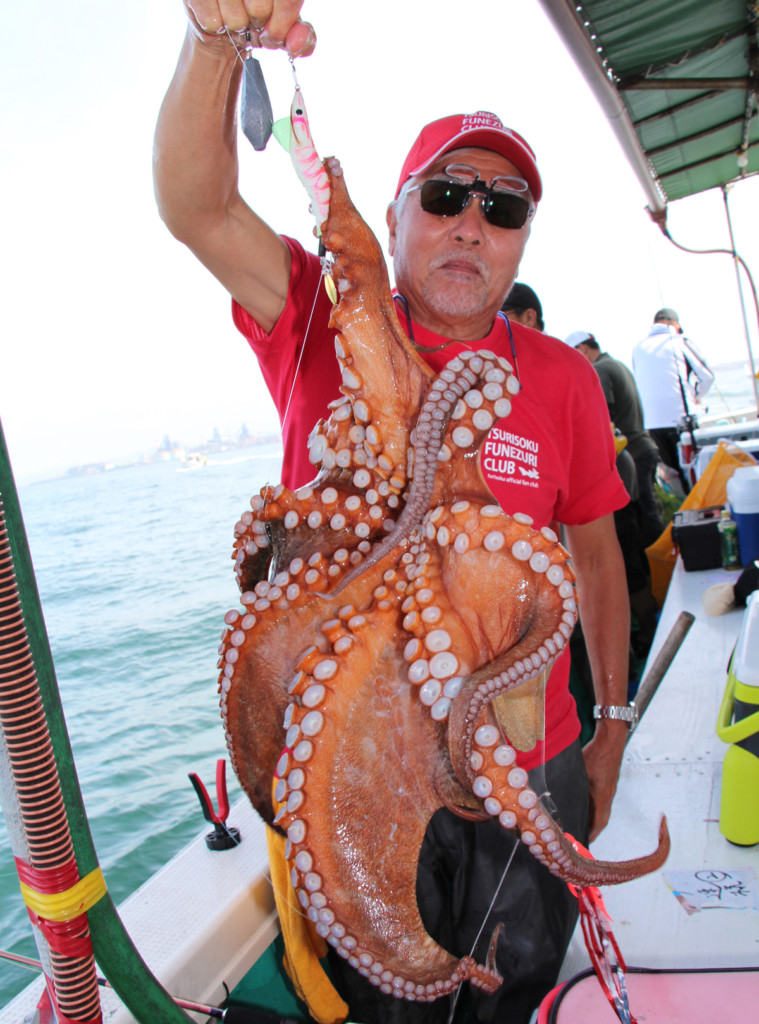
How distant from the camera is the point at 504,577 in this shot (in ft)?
2.96

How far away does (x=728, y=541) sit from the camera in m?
4.43

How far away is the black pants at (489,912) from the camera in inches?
64.1

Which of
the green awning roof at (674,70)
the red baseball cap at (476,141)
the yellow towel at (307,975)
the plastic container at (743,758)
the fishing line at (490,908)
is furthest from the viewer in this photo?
the green awning roof at (674,70)

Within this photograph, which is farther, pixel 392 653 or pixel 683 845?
pixel 683 845

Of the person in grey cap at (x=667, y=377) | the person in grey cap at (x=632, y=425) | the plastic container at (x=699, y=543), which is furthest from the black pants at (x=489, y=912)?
the person in grey cap at (x=667, y=377)

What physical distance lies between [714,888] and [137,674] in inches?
256

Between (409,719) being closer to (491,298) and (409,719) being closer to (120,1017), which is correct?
(491,298)

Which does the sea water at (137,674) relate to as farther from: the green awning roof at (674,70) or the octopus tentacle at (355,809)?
the green awning roof at (674,70)

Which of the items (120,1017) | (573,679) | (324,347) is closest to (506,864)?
(120,1017)

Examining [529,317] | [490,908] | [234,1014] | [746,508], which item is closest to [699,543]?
[746,508]

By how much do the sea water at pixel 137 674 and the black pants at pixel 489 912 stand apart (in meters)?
0.97

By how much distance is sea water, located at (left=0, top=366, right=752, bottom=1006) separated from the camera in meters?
4.11

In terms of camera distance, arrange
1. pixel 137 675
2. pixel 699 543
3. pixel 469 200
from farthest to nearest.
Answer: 1. pixel 137 675
2. pixel 699 543
3. pixel 469 200

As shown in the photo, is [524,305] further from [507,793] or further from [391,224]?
[507,793]
